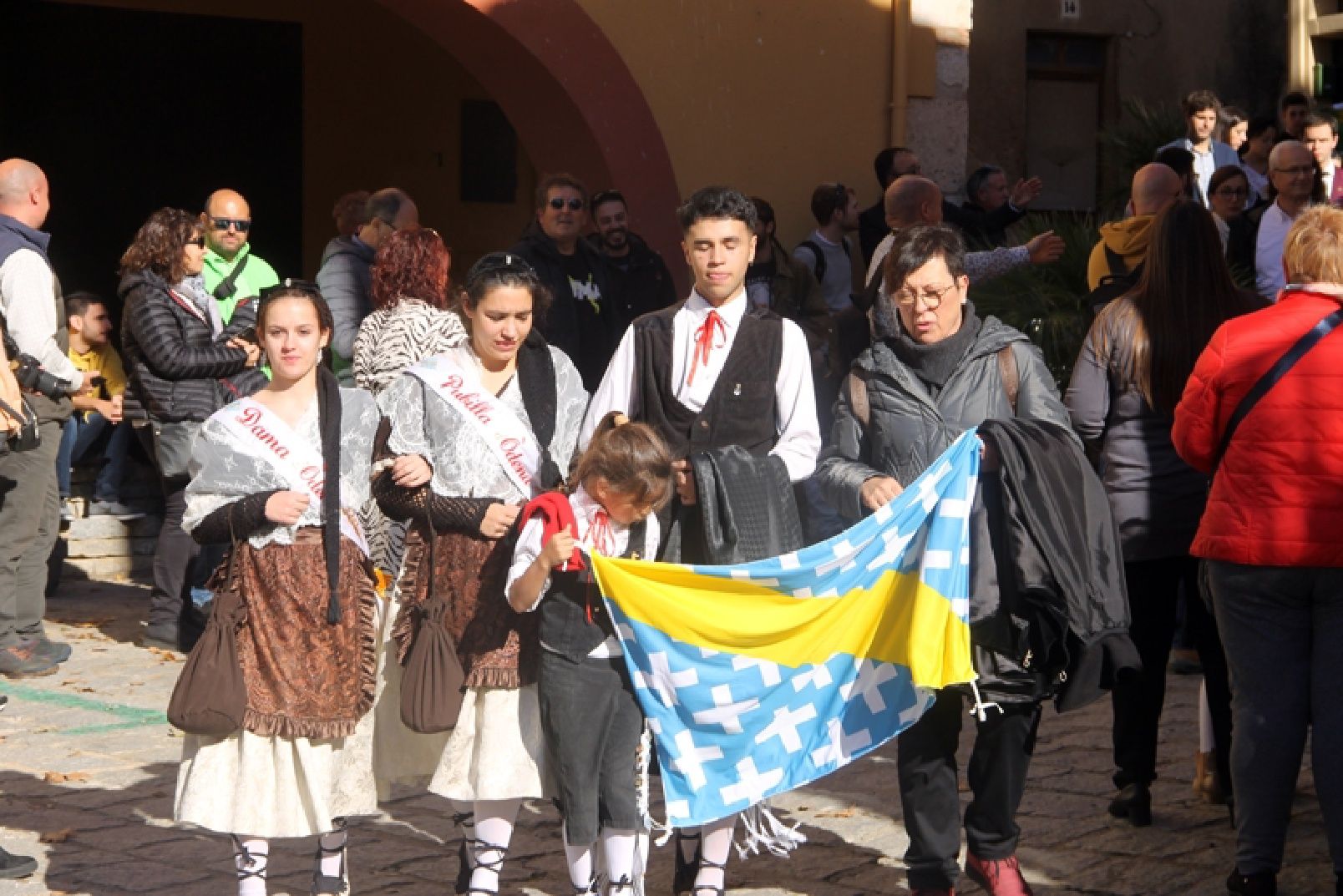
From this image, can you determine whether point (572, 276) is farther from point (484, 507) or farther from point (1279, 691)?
point (1279, 691)

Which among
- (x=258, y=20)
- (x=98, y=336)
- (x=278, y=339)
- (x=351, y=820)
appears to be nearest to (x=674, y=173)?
(x=98, y=336)

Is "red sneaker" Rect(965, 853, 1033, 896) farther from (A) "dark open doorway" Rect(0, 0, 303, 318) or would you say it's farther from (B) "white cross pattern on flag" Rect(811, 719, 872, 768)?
(A) "dark open doorway" Rect(0, 0, 303, 318)

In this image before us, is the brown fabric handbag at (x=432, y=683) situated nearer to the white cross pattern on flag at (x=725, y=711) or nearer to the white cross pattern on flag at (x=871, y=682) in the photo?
the white cross pattern on flag at (x=725, y=711)

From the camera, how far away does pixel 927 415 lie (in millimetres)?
5527

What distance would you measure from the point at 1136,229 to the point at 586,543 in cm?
349

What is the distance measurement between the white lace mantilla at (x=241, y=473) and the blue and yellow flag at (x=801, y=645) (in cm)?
90

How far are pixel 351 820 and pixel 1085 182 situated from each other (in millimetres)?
15173

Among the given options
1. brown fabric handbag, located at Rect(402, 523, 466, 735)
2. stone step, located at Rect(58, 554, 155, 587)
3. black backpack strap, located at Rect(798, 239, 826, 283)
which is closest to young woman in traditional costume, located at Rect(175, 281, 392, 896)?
brown fabric handbag, located at Rect(402, 523, 466, 735)

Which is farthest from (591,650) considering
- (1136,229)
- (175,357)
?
(175,357)

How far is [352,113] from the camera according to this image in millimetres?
15195

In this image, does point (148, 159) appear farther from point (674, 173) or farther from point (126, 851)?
point (126, 851)

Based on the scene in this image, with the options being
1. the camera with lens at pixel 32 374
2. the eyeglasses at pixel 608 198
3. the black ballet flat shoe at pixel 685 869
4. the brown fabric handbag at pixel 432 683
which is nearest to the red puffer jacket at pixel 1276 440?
the black ballet flat shoe at pixel 685 869

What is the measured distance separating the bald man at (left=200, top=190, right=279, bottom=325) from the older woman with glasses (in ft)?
16.0

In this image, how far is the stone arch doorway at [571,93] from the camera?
446 inches
